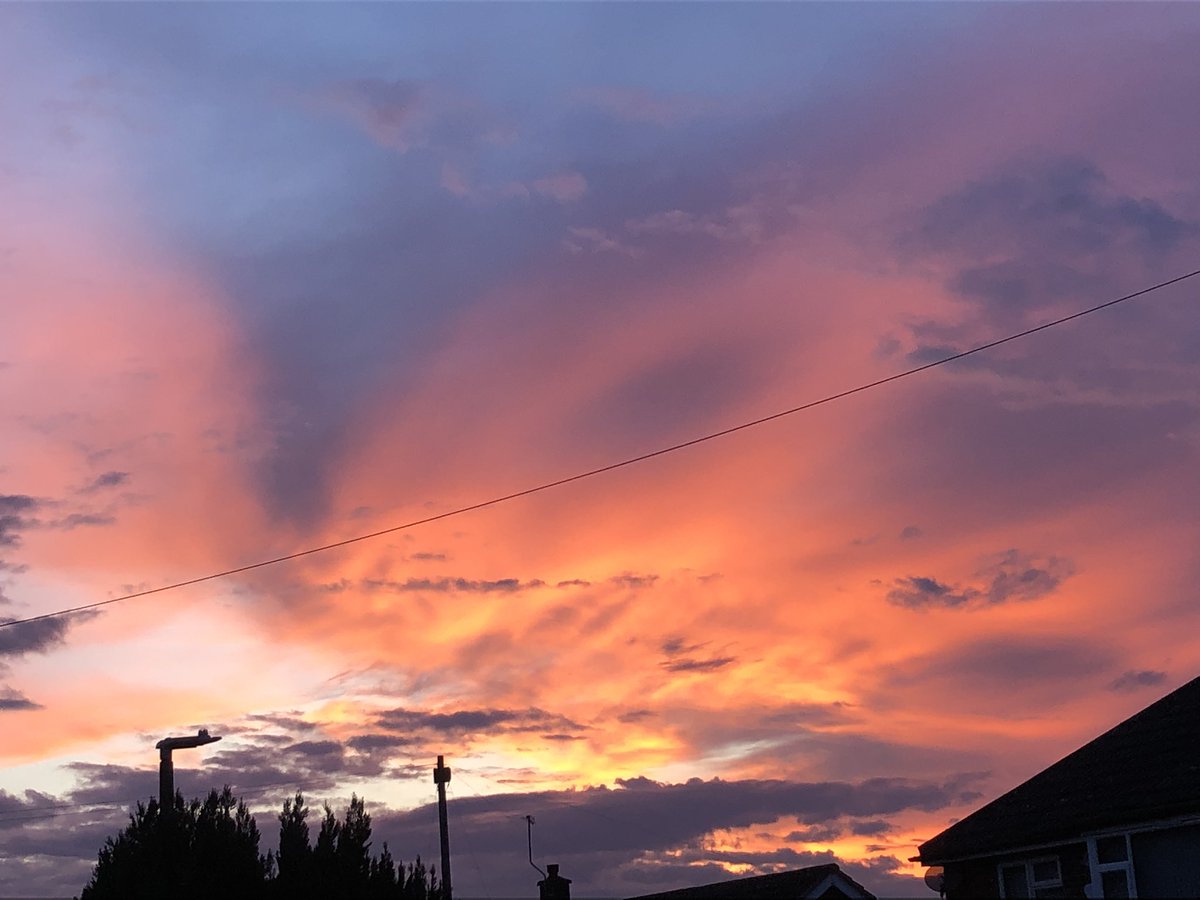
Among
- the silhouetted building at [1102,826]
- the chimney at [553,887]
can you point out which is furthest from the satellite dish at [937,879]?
the chimney at [553,887]

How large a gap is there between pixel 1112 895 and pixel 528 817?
26.2 metres

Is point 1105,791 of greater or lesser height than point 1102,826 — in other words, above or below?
above

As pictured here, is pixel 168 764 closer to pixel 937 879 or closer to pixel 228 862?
pixel 228 862

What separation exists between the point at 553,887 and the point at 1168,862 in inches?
764

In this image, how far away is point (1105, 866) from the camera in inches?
1103

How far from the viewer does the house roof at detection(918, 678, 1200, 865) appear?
27.5m

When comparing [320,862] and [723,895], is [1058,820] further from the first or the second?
[320,862]

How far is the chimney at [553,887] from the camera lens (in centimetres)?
4131

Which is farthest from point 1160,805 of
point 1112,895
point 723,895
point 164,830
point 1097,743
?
point 164,830

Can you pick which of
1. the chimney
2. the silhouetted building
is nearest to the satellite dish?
the silhouetted building

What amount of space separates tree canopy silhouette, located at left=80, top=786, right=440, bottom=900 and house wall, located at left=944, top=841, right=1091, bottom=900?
14148 mm

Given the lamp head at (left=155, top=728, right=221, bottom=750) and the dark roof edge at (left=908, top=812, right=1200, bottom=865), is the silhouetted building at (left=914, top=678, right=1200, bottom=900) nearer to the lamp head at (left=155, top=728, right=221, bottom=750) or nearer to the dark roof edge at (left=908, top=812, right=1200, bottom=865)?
the dark roof edge at (left=908, top=812, right=1200, bottom=865)

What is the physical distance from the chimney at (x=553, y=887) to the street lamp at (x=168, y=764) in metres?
10.8

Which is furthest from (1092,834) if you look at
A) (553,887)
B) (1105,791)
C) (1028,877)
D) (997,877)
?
(553,887)
